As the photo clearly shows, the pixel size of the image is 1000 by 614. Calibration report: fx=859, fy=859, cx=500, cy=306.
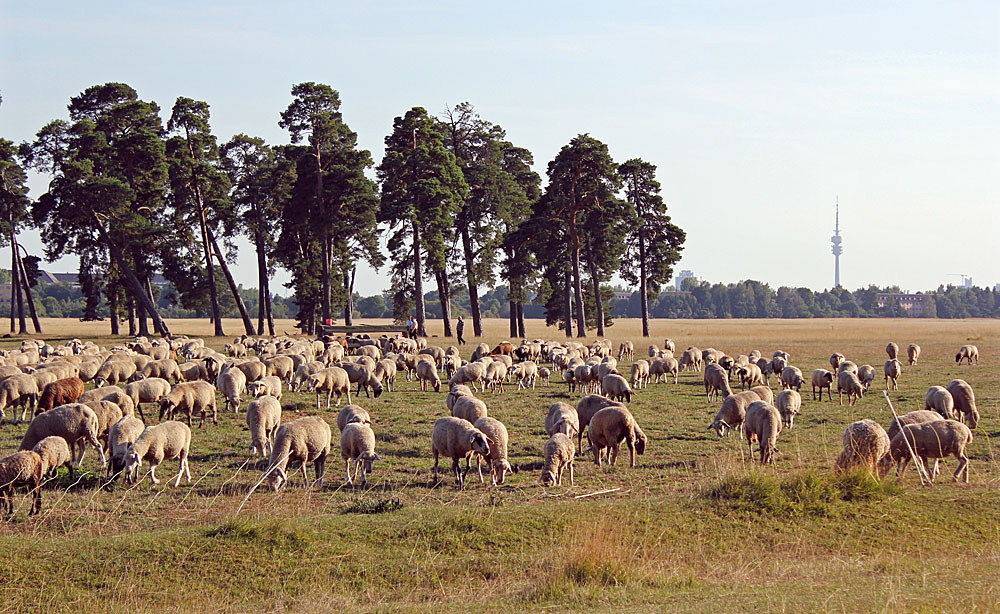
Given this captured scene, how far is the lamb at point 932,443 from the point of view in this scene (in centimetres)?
1347

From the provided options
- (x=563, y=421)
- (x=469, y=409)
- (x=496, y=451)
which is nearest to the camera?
(x=496, y=451)

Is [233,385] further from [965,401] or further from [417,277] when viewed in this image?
[417,277]

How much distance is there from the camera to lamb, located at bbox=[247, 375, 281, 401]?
21.0m

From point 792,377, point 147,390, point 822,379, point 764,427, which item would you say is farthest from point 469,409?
point 792,377

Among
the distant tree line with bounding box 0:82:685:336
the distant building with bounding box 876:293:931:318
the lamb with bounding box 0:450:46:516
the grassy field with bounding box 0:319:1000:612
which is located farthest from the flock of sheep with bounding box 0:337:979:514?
the distant building with bounding box 876:293:931:318

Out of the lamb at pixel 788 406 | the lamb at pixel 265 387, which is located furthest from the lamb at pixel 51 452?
the lamb at pixel 788 406

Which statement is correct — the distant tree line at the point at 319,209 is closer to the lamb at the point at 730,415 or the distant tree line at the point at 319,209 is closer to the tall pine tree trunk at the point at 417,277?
the tall pine tree trunk at the point at 417,277

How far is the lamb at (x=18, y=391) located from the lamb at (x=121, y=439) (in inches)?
281

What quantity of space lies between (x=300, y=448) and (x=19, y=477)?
13.1ft

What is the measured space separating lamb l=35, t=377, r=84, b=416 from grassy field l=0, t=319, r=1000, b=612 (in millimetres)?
5484

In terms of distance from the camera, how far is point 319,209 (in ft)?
183

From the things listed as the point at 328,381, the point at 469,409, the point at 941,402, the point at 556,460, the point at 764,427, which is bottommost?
the point at 556,460

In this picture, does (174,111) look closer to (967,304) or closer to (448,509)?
(448,509)

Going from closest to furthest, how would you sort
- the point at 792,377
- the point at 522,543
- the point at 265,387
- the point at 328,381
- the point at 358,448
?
the point at 522,543 → the point at 358,448 → the point at 265,387 → the point at 328,381 → the point at 792,377
